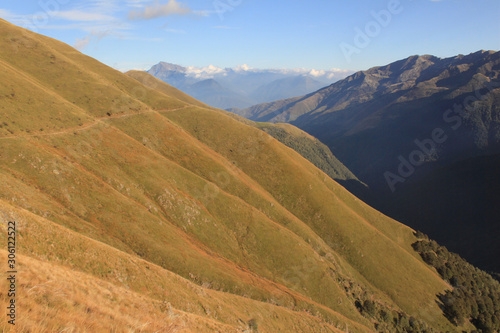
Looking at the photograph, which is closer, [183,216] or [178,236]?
[178,236]

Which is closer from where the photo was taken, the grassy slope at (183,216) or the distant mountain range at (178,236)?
the distant mountain range at (178,236)

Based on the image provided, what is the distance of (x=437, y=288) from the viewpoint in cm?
8925

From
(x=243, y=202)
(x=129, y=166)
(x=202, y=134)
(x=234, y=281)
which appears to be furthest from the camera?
(x=202, y=134)

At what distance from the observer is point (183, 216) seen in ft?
222

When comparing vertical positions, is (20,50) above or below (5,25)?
below

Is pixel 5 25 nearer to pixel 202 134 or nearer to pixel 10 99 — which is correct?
pixel 10 99

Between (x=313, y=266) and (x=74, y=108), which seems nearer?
(x=313, y=266)

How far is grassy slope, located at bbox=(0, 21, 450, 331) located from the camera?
38625 mm

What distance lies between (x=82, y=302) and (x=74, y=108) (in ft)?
300

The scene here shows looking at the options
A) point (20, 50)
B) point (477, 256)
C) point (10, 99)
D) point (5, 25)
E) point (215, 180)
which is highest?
point (5, 25)

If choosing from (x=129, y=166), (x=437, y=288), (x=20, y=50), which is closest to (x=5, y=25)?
(x=20, y=50)

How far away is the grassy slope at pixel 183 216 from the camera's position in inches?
1521

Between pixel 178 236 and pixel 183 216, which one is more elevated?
pixel 183 216

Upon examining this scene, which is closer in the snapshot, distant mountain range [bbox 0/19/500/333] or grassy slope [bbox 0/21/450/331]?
distant mountain range [bbox 0/19/500/333]
